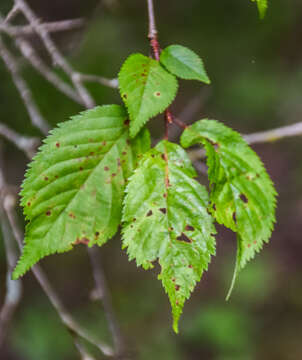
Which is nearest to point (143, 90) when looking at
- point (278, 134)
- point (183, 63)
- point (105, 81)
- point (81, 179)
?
point (183, 63)

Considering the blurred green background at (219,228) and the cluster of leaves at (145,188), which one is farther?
the blurred green background at (219,228)

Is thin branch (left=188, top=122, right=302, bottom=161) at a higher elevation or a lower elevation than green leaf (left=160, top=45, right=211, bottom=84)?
lower

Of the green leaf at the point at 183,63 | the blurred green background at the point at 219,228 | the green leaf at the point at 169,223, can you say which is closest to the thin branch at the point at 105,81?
the green leaf at the point at 183,63

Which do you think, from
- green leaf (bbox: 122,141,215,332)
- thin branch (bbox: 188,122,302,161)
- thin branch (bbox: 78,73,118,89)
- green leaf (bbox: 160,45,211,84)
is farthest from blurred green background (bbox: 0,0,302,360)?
green leaf (bbox: 122,141,215,332)

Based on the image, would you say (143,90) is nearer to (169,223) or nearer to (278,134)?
(169,223)

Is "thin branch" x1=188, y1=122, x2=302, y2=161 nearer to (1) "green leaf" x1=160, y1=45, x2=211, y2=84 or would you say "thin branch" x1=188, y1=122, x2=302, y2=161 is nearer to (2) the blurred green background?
(1) "green leaf" x1=160, y1=45, x2=211, y2=84

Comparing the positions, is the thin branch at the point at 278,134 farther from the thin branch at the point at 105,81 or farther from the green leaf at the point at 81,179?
the green leaf at the point at 81,179
